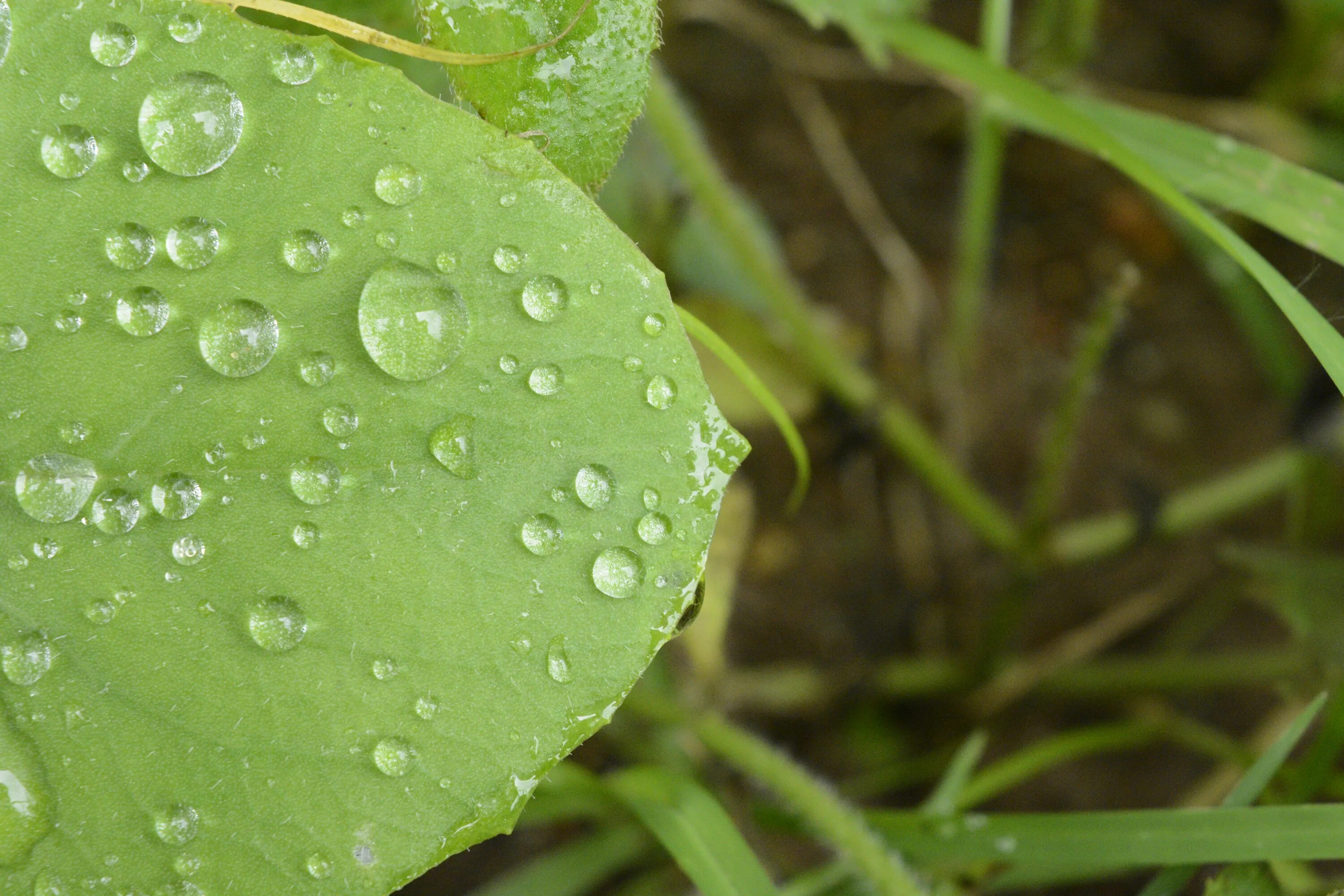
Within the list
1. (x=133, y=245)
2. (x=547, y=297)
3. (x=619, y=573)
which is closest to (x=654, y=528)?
(x=619, y=573)

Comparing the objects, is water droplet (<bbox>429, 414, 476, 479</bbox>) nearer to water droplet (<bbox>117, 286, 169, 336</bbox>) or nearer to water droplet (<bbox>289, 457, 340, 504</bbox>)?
water droplet (<bbox>289, 457, 340, 504</bbox>)

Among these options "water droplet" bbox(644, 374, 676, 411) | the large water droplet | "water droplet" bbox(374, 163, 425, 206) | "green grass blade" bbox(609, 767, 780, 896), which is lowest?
"green grass blade" bbox(609, 767, 780, 896)

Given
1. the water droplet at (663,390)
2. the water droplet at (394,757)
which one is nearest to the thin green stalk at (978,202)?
the water droplet at (663,390)

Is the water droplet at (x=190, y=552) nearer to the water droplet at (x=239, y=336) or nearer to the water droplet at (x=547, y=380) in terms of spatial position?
the water droplet at (x=239, y=336)

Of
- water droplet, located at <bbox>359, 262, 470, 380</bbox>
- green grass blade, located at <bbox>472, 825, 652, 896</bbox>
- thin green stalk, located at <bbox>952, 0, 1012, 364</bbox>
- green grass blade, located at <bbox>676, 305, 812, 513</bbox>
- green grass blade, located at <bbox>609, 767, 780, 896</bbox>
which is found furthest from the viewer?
green grass blade, located at <bbox>472, 825, 652, 896</bbox>

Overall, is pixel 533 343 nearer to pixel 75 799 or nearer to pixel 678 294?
pixel 75 799

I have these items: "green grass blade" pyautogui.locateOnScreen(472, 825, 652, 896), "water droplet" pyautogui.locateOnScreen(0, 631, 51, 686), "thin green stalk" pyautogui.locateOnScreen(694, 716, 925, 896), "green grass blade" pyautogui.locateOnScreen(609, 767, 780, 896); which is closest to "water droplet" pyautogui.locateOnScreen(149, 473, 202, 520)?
"water droplet" pyautogui.locateOnScreen(0, 631, 51, 686)
